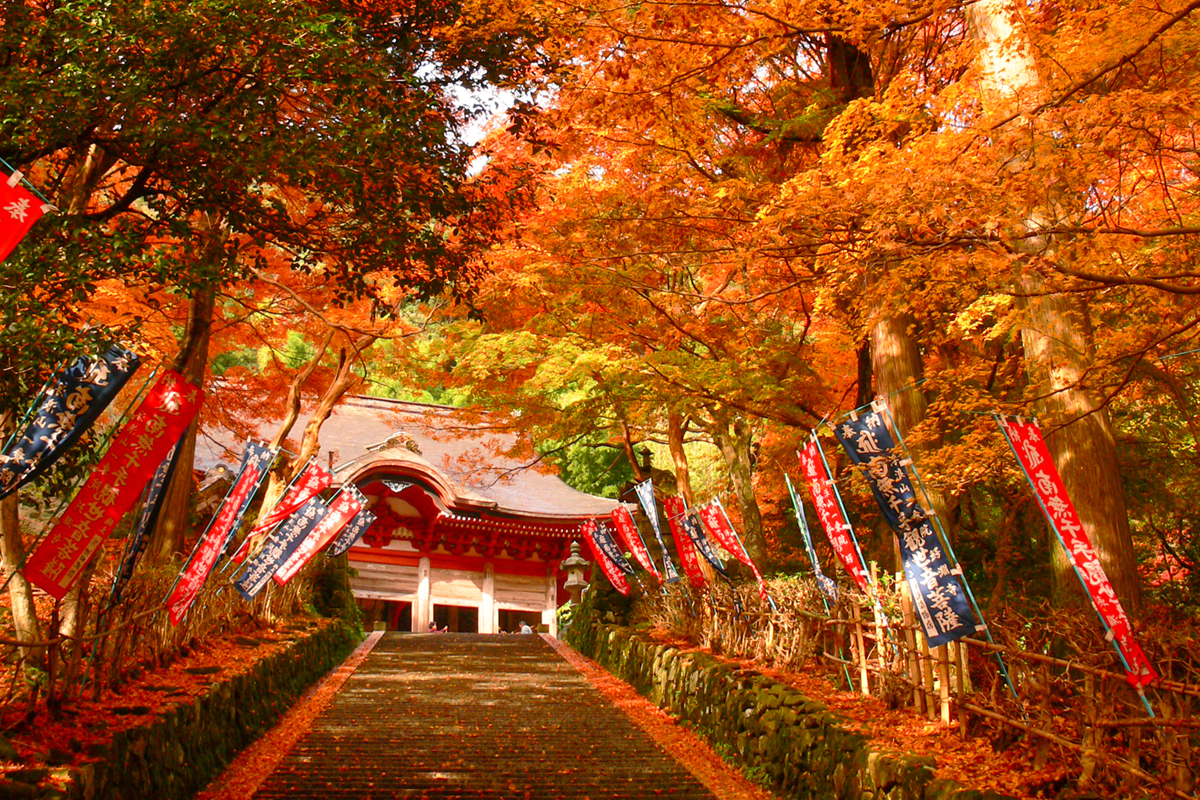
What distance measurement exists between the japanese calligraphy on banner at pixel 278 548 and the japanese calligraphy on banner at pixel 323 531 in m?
0.17

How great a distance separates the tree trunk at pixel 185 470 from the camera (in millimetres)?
8555

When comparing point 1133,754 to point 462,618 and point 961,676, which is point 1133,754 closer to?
point 961,676

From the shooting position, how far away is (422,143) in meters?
6.01

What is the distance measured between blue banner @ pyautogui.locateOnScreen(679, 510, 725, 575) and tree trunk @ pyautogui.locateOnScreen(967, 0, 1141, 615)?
15.1ft

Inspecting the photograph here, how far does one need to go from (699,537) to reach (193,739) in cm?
662

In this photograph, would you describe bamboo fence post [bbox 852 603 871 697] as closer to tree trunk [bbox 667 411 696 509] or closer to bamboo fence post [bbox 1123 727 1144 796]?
bamboo fence post [bbox 1123 727 1144 796]

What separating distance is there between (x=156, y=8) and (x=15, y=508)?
321 cm

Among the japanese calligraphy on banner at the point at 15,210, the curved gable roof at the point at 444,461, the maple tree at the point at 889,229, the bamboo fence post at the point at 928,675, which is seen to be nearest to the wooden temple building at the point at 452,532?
the curved gable roof at the point at 444,461

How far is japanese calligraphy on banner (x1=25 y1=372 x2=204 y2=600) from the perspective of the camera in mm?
5133

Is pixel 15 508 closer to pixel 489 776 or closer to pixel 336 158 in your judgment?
pixel 336 158

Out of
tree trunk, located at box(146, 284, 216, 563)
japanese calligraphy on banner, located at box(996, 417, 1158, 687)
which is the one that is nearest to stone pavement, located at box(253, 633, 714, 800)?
tree trunk, located at box(146, 284, 216, 563)

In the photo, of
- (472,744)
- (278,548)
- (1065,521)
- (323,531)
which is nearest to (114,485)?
(472,744)

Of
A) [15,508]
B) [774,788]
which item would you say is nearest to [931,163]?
[774,788]

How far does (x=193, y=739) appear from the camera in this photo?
20.6 ft
